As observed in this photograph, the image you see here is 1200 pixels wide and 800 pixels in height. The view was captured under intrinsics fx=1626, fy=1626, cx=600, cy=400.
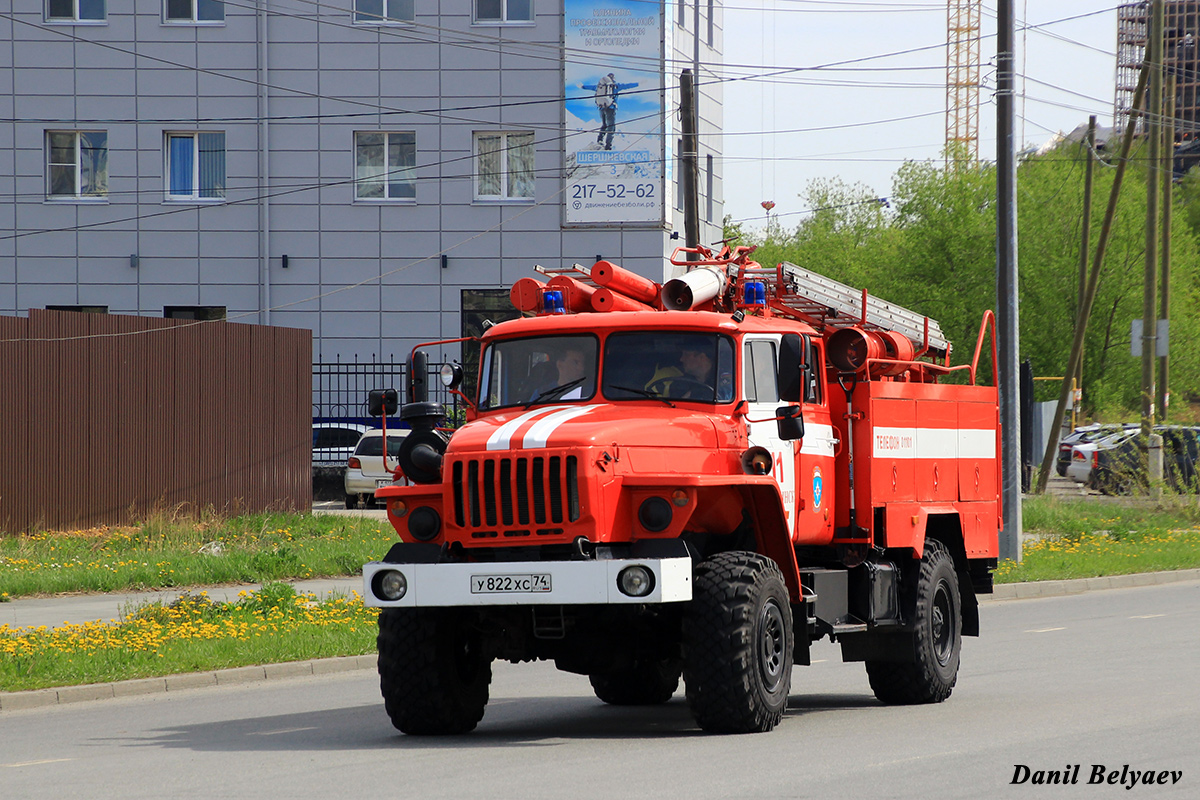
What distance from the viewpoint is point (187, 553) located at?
72.2 feet

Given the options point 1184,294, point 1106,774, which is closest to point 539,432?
point 1106,774

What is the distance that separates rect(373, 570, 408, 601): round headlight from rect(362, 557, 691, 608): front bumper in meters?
0.04

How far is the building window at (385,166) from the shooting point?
37281mm

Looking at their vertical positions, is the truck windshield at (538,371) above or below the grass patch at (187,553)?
above

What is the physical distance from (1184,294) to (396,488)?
45.8m

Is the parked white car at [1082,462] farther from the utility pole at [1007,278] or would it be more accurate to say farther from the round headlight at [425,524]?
the round headlight at [425,524]

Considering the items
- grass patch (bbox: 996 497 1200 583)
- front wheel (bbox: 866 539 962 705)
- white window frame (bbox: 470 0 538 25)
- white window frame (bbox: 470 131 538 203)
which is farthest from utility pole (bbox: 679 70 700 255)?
front wheel (bbox: 866 539 962 705)

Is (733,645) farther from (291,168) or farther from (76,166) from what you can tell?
(76,166)

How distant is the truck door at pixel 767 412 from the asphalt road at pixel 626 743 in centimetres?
154

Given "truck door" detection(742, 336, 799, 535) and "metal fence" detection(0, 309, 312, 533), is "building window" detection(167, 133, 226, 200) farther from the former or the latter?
"truck door" detection(742, 336, 799, 535)

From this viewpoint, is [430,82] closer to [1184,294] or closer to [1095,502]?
[1095,502]

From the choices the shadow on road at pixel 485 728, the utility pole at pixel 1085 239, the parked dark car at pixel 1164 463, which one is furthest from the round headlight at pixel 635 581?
the utility pole at pixel 1085 239

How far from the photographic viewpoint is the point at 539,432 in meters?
9.55

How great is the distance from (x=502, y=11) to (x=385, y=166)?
4422mm
